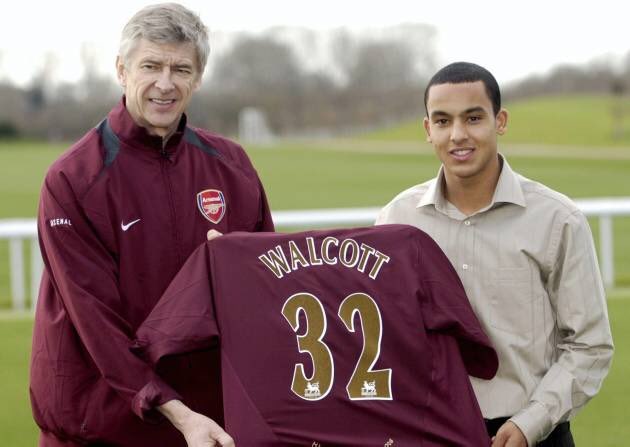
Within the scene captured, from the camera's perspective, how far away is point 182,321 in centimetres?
271

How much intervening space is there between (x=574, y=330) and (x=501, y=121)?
63 centimetres

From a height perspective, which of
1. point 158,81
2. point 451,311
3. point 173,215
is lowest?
point 451,311

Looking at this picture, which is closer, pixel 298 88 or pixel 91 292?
pixel 91 292

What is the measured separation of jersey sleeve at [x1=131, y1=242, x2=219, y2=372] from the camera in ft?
8.86

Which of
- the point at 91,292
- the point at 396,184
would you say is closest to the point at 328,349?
the point at 91,292

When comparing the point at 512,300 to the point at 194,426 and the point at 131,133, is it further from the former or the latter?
the point at 131,133

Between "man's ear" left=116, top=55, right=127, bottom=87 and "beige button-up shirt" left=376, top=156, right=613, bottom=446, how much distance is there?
3.25ft

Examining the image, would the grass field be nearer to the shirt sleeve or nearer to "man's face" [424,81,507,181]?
the shirt sleeve

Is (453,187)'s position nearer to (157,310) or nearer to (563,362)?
(563,362)

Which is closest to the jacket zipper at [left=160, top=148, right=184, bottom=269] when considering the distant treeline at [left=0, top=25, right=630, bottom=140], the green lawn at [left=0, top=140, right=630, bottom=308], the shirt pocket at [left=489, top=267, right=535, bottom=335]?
the shirt pocket at [left=489, top=267, right=535, bottom=335]

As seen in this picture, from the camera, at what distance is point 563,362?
2.84m

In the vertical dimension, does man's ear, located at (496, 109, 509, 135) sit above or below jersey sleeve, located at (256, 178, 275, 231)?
above

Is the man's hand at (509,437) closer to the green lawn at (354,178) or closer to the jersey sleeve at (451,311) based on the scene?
the jersey sleeve at (451,311)

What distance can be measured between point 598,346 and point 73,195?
4.84 feet
